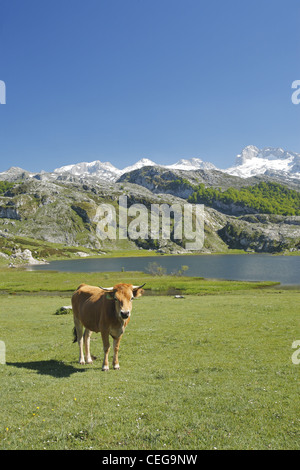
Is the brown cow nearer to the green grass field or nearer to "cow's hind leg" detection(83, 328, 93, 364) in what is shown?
"cow's hind leg" detection(83, 328, 93, 364)

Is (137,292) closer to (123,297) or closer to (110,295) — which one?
(123,297)

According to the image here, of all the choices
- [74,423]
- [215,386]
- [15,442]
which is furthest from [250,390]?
[15,442]

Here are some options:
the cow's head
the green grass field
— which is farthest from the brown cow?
the green grass field

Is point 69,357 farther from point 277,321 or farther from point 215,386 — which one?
point 277,321

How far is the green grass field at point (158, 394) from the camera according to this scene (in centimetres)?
842

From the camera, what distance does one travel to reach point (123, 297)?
1376cm

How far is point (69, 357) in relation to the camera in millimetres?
18516

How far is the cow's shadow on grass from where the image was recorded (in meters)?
15.0

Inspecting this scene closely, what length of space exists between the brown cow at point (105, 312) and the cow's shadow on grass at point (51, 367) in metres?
1.17

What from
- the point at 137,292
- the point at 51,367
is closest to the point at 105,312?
the point at 137,292

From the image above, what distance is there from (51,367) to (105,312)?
4888 millimetres

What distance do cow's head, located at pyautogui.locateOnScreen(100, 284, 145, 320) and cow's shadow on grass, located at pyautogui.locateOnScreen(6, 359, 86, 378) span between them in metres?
4.38

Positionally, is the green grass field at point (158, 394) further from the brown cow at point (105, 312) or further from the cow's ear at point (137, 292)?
the cow's ear at point (137, 292)

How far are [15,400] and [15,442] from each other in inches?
128
